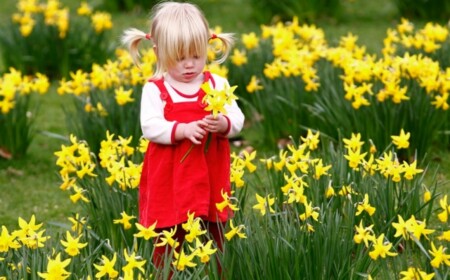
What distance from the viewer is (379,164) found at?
13.5 feet

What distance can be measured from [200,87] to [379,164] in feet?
2.61

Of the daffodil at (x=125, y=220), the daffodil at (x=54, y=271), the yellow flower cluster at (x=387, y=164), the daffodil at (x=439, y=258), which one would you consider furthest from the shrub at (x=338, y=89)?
the daffodil at (x=54, y=271)

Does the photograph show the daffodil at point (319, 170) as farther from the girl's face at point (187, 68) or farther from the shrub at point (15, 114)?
the shrub at point (15, 114)

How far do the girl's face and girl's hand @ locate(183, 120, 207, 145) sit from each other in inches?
8.4

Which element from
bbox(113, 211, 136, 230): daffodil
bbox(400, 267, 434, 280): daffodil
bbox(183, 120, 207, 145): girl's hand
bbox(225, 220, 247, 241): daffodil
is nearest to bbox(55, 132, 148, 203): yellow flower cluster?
bbox(113, 211, 136, 230): daffodil

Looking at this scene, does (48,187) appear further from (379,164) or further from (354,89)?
(379,164)

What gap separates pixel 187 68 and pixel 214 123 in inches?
10.3

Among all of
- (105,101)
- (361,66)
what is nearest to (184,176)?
(361,66)

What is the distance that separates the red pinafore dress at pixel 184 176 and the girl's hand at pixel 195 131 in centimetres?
10

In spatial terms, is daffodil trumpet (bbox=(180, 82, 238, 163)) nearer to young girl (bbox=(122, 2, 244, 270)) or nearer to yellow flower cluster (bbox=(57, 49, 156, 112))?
young girl (bbox=(122, 2, 244, 270))

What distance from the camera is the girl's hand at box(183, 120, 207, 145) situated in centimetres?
386

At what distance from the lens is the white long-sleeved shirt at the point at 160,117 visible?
392 cm

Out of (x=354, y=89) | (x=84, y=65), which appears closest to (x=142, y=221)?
(x=354, y=89)

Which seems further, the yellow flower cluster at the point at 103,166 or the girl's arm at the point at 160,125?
the yellow flower cluster at the point at 103,166
